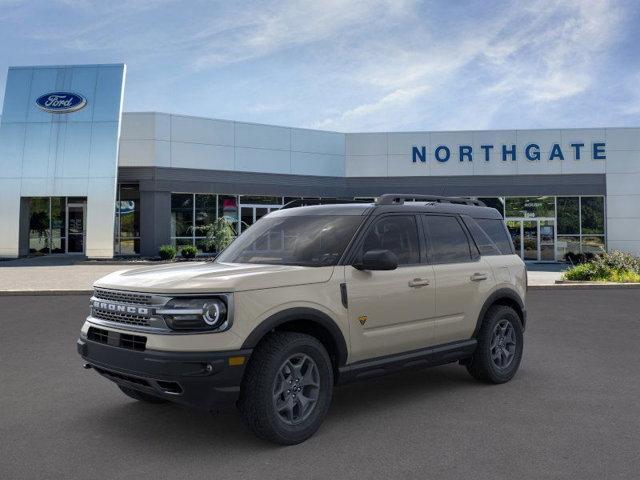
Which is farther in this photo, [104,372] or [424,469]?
[104,372]

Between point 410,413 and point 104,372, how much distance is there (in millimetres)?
2634

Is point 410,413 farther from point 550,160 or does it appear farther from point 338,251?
point 550,160

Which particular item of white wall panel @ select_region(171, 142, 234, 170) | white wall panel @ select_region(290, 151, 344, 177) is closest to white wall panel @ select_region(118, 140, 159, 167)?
white wall panel @ select_region(171, 142, 234, 170)

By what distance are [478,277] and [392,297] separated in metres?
1.41

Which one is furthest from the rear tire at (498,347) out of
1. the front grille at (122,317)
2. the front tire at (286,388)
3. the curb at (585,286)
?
the curb at (585,286)

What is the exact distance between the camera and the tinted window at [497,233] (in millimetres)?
6821

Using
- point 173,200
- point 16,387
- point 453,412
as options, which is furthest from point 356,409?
point 173,200

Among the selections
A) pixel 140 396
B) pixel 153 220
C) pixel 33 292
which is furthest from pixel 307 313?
pixel 153 220

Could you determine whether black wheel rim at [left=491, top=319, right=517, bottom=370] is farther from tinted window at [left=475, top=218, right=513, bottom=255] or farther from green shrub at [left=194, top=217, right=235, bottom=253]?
green shrub at [left=194, top=217, right=235, bottom=253]

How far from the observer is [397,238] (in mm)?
5676

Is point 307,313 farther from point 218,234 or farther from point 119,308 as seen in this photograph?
point 218,234

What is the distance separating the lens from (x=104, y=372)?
475cm

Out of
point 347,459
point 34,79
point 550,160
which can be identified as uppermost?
point 34,79

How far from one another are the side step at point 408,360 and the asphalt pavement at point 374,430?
40 centimetres
